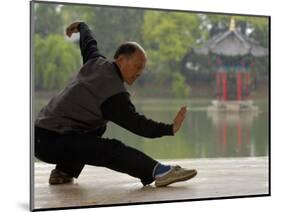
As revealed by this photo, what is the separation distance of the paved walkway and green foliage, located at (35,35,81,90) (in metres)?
0.46

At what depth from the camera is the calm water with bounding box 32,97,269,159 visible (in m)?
4.09

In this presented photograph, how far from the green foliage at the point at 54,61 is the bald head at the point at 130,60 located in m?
0.25

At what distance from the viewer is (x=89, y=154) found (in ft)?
12.3

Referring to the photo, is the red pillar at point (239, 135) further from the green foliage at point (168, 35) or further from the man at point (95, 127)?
the man at point (95, 127)

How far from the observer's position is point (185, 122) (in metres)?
4.41

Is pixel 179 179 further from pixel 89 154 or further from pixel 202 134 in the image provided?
pixel 202 134

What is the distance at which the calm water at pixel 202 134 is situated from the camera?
409 cm

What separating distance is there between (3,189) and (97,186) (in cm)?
49

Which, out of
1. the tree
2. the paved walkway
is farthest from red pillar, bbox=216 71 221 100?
the paved walkway

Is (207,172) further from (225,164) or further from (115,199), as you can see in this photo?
(115,199)

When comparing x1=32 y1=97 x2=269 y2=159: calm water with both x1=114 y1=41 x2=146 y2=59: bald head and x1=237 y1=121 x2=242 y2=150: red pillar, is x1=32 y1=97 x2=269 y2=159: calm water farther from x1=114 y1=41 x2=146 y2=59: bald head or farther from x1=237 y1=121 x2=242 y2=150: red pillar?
x1=114 y1=41 x2=146 y2=59: bald head

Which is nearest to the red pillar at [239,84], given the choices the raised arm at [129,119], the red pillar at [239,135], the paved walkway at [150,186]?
the red pillar at [239,135]

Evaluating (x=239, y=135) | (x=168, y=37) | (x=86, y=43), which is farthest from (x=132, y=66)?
(x=239, y=135)

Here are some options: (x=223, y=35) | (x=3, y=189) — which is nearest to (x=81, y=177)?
(x=3, y=189)
